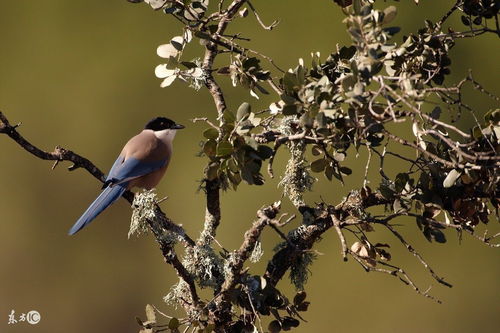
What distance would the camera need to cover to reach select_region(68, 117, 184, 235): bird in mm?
3016

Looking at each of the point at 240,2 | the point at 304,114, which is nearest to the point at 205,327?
the point at 304,114

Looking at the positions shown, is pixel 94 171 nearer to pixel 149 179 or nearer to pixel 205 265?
pixel 205 265

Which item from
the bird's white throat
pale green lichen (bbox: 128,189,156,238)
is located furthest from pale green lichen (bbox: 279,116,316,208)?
the bird's white throat

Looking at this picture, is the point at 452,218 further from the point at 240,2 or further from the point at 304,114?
the point at 240,2

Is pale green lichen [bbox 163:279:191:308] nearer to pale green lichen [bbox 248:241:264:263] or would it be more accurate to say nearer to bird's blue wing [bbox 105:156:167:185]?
pale green lichen [bbox 248:241:264:263]

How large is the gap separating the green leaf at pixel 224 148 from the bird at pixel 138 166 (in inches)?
38.8

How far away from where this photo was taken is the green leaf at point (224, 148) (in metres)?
2.12

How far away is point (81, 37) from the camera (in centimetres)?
574

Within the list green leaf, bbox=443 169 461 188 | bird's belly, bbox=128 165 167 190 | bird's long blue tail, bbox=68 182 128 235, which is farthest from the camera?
bird's belly, bbox=128 165 167 190

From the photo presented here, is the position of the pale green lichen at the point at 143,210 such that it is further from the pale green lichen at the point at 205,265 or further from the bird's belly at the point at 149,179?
the bird's belly at the point at 149,179

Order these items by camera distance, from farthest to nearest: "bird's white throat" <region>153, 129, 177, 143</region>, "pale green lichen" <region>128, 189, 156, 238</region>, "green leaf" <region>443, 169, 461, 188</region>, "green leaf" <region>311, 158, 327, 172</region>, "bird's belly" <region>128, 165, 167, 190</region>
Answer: "bird's white throat" <region>153, 129, 177, 143</region>, "bird's belly" <region>128, 165, 167, 190</region>, "pale green lichen" <region>128, 189, 156, 238</region>, "green leaf" <region>311, 158, 327, 172</region>, "green leaf" <region>443, 169, 461, 188</region>

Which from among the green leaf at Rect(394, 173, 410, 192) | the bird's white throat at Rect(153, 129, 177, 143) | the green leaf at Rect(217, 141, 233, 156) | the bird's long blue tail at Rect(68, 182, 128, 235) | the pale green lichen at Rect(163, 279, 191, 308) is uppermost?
the bird's white throat at Rect(153, 129, 177, 143)

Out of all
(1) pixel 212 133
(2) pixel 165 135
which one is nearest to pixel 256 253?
(1) pixel 212 133

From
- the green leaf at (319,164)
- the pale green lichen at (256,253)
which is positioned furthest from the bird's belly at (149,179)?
the green leaf at (319,164)
